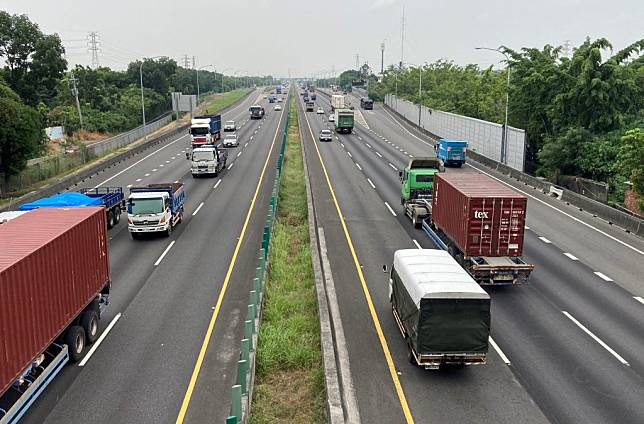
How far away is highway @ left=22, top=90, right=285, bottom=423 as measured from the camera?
14.3m

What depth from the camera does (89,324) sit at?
17500 millimetres

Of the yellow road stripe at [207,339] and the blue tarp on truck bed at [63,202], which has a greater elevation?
the blue tarp on truck bed at [63,202]

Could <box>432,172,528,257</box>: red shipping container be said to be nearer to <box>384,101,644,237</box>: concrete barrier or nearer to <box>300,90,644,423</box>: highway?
<box>300,90,644,423</box>: highway

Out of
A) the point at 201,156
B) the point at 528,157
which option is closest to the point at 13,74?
the point at 201,156

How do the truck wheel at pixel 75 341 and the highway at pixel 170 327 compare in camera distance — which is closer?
the highway at pixel 170 327

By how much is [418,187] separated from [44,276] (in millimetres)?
23103

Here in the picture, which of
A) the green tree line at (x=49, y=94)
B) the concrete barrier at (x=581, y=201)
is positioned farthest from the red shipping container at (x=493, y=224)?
the green tree line at (x=49, y=94)

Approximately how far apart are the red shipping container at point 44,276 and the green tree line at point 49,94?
32.7 m

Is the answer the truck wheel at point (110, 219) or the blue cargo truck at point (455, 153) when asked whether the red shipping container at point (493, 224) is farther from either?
the blue cargo truck at point (455, 153)

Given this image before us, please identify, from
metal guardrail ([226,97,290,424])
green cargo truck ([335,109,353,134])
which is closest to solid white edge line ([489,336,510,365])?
metal guardrail ([226,97,290,424])

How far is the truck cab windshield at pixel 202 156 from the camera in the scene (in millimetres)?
48656

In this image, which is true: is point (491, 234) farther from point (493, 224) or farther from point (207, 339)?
point (207, 339)

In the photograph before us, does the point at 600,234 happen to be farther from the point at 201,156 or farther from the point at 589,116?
the point at 201,156

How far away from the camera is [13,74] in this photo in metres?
70.8
